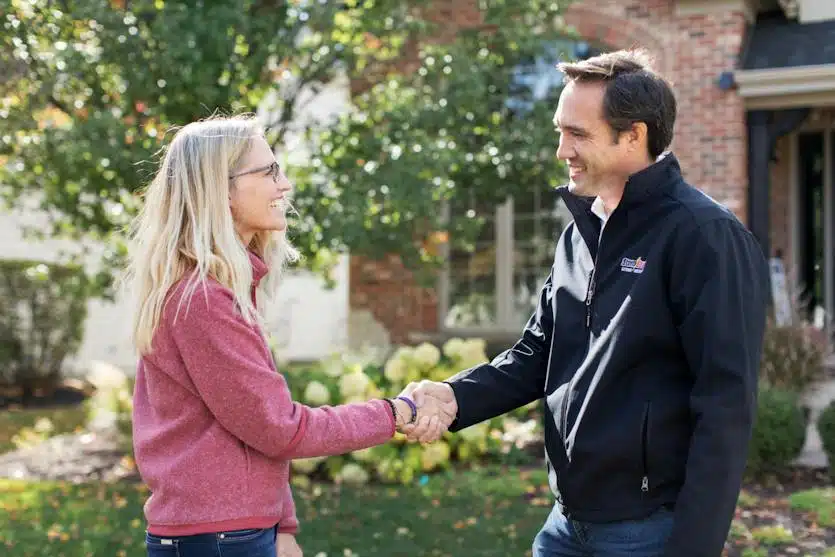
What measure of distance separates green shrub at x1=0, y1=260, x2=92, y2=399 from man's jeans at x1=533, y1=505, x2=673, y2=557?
11.4m

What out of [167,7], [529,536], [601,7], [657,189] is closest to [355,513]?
[529,536]

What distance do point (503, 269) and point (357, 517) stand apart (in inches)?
213

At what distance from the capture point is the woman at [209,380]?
233 centimetres

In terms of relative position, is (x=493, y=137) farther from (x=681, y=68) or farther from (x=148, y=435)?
(x=148, y=435)

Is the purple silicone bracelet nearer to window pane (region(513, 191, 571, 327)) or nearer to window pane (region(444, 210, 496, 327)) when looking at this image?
window pane (region(513, 191, 571, 327))

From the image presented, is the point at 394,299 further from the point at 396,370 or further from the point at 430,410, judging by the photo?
the point at 430,410

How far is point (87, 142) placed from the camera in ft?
23.2

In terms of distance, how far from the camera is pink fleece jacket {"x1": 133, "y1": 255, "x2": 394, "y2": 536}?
2.31 meters

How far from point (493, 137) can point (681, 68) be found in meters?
2.69

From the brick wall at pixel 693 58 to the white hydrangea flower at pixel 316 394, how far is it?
13.4 feet

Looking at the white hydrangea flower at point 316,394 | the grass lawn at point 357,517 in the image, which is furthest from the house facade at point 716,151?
the grass lawn at point 357,517

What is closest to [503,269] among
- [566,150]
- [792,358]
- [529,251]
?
[529,251]

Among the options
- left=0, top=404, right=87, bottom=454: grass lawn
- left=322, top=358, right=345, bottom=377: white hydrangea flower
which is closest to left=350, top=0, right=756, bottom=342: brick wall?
left=322, top=358, right=345, bottom=377: white hydrangea flower

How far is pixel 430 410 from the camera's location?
115 inches
